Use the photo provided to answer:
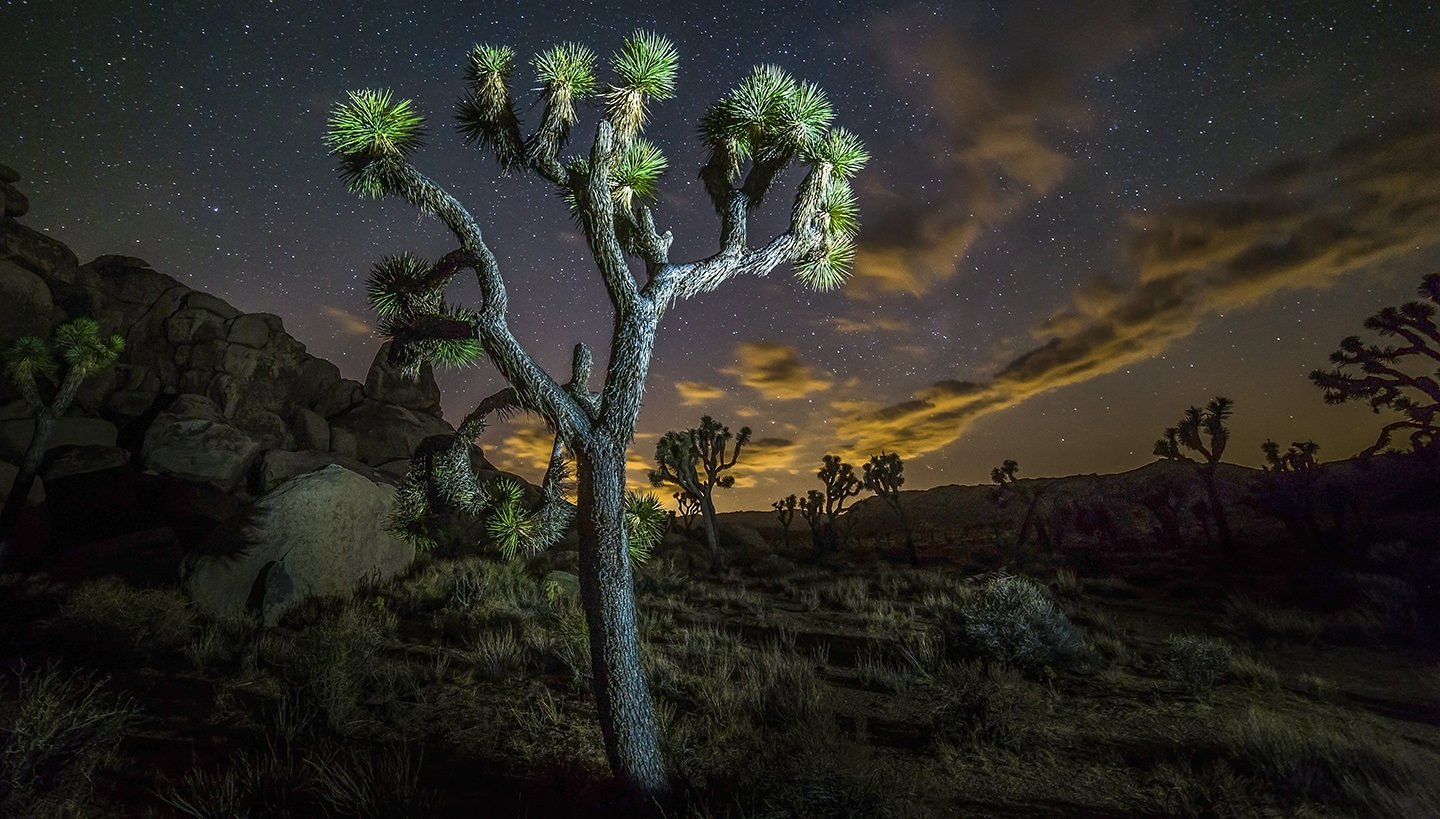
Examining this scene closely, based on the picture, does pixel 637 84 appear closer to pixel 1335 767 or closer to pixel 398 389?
pixel 1335 767

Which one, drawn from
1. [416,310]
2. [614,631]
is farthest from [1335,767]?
[416,310]

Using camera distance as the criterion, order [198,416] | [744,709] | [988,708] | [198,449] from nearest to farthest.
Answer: [988,708], [744,709], [198,449], [198,416]

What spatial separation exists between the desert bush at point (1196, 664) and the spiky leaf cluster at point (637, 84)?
907 cm

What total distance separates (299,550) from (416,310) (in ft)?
30.7

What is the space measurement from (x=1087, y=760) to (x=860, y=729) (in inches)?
80.4

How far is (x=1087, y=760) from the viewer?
479cm

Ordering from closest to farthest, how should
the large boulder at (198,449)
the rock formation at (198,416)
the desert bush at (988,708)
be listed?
the desert bush at (988,708) → the rock formation at (198,416) → the large boulder at (198,449)

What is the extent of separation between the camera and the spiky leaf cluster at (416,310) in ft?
15.3

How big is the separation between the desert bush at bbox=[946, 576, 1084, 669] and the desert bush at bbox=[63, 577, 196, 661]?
11130 mm

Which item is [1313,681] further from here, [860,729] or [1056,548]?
[1056,548]

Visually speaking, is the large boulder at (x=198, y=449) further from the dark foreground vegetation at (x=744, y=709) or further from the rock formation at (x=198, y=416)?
the dark foreground vegetation at (x=744, y=709)

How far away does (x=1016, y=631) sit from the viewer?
24.7 feet

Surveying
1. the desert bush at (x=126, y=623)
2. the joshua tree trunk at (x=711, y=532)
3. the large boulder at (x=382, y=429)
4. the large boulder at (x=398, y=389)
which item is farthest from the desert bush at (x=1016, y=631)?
the large boulder at (x=398, y=389)

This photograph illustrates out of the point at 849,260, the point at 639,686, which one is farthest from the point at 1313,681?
the point at 639,686
